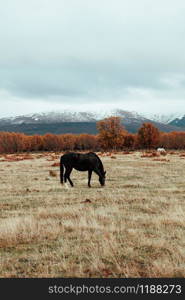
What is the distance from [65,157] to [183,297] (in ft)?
50.9

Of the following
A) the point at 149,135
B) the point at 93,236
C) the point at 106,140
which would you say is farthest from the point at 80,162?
the point at 149,135

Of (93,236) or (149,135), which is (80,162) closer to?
(93,236)

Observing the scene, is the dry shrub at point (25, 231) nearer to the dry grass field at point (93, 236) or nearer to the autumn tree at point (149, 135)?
the dry grass field at point (93, 236)

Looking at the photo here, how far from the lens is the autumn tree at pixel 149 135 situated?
3708 inches

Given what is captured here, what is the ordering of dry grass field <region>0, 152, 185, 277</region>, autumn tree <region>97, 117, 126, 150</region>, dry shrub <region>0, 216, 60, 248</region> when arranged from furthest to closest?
1. autumn tree <region>97, 117, 126, 150</region>
2. dry shrub <region>0, 216, 60, 248</region>
3. dry grass field <region>0, 152, 185, 277</region>

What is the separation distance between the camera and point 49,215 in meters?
11.4

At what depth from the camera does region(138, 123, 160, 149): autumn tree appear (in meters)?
94.2

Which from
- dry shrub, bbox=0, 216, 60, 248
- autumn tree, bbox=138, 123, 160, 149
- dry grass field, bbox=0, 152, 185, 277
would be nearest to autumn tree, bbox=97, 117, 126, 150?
autumn tree, bbox=138, 123, 160, 149

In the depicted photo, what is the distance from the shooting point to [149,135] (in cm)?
9419

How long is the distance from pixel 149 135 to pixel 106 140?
16071mm

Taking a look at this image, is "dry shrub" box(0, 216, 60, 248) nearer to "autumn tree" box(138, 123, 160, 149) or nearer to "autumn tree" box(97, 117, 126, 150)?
"autumn tree" box(97, 117, 126, 150)

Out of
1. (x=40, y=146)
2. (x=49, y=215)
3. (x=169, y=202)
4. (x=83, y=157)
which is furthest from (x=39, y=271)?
(x=40, y=146)

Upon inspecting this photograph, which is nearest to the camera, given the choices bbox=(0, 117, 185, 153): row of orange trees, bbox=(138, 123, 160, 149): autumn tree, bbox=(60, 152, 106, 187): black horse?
bbox=(60, 152, 106, 187): black horse

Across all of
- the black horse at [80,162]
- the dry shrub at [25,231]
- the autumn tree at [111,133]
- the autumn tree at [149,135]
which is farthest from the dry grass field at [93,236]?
the autumn tree at [149,135]
